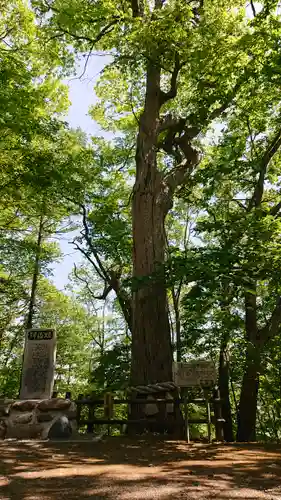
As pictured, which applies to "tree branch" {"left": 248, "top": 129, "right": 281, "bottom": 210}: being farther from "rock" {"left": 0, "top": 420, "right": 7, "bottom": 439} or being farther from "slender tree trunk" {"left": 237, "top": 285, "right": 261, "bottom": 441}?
"rock" {"left": 0, "top": 420, "right": 7, "bottom": 439}

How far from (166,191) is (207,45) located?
11.1ft

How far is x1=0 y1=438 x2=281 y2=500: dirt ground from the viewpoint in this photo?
→ 9.40 ft

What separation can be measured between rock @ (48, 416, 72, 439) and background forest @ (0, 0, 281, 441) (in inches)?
62.4

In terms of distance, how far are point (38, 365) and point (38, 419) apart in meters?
1.68

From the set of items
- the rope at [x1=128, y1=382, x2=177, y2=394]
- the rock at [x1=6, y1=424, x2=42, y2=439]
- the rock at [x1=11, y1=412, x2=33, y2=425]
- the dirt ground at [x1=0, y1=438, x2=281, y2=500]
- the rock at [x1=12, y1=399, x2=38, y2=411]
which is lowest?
the dirt ground at [x1=0, y1=438, x2=281, y2=500]

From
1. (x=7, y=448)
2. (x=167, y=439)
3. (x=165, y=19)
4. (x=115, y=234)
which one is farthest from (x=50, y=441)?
(x=165, y=19)

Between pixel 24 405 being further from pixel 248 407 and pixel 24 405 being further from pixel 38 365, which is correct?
pixel 248 407

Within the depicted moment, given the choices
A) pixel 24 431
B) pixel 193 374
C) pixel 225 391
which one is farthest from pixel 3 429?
pixel 225 391

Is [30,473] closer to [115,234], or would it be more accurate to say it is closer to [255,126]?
[115,234]

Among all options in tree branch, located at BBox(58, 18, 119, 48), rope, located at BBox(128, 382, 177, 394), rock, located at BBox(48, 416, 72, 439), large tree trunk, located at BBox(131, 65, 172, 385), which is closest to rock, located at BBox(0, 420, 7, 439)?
rock, located at BBox(48, 416, 72, 439)

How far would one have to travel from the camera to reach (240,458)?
4.58 m

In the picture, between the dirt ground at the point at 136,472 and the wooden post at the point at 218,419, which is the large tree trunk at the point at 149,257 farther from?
the dirt ground at the point at 136,472

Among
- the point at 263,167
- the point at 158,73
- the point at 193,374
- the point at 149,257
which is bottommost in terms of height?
Answer: the point at 193,374

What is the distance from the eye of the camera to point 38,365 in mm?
8133
